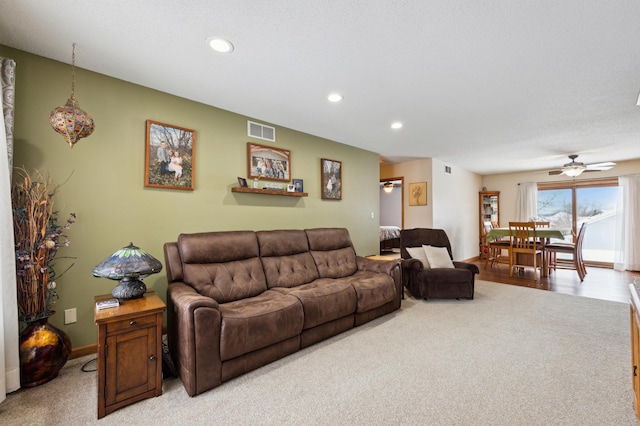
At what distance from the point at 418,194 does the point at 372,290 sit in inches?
145

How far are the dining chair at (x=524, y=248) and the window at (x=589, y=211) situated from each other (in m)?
1.40

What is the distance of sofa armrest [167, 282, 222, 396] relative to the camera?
183 centimetres

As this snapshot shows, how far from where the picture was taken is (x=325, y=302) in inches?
100

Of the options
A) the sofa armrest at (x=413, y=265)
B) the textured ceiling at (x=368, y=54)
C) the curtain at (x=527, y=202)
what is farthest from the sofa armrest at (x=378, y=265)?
the curtain at (x=527, y=202)

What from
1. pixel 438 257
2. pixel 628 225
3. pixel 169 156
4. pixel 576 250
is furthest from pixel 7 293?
pixel 628 225

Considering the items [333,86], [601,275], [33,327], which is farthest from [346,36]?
[601,275]

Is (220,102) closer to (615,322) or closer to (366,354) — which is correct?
(366,354)

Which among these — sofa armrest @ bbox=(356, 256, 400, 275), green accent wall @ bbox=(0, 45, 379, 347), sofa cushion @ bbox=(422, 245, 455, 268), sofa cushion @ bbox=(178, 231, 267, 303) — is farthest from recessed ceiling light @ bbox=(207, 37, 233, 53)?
sofa cushion @ bbox=(422, 245, 455, 268)

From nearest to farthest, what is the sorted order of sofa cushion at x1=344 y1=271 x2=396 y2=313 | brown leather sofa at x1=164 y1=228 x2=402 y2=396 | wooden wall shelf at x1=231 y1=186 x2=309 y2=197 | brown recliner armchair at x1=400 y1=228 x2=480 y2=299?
brown leather sofa at x1=164 y1=228 x2=402 y2=396, sofa cushion at x1=344 y1=271 x2=396 y2=313, wooden wall shelf at x1=231 y1=186 x2=309 y2=197, brown recliner armchair at x1=400 y1=228 x2=480 y2=299

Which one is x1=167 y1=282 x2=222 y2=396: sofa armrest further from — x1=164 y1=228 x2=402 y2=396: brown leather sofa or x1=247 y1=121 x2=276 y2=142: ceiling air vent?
x1=247 y1=121 x2=276 y2=142: ceiling air vent

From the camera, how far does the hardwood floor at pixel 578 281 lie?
14.0ft

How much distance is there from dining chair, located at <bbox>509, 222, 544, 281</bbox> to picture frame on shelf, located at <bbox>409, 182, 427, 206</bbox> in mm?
1731

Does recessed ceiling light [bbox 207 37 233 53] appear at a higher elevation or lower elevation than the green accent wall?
higher

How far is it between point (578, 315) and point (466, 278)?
3.99 feet
